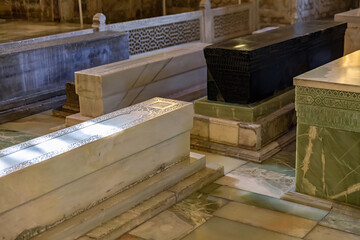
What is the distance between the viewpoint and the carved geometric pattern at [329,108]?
12.1 feet

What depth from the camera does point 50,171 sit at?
3.26 meters

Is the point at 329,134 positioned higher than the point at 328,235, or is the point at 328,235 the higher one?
the point at 329,134

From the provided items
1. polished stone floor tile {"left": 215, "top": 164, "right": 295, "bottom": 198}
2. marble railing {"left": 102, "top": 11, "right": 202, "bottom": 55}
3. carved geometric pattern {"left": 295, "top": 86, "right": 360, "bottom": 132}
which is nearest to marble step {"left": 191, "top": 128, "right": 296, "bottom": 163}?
polished stone floor tile {"left": 215, "top": 164, "right": 295, "bottom": 198}

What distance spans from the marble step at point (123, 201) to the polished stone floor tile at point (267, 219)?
0.42m

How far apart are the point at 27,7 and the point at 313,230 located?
10.1 meters

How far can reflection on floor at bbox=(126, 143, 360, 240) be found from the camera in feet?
11.8

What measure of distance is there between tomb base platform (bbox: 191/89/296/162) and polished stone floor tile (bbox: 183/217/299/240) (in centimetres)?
128

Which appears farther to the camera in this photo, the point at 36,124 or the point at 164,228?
the point at 36,124

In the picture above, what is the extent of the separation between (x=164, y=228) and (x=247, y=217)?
597mm

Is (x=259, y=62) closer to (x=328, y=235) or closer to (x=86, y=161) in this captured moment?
(x=328, y=235)

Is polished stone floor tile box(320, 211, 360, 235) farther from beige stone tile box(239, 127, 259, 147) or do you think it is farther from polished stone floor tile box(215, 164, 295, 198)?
beige stone tile box(239, 127, 259, 147)

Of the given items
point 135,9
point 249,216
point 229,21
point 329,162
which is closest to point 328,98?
point 329,162

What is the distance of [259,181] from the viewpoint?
451 cm

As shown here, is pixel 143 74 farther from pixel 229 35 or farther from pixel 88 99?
pixel 229 35
